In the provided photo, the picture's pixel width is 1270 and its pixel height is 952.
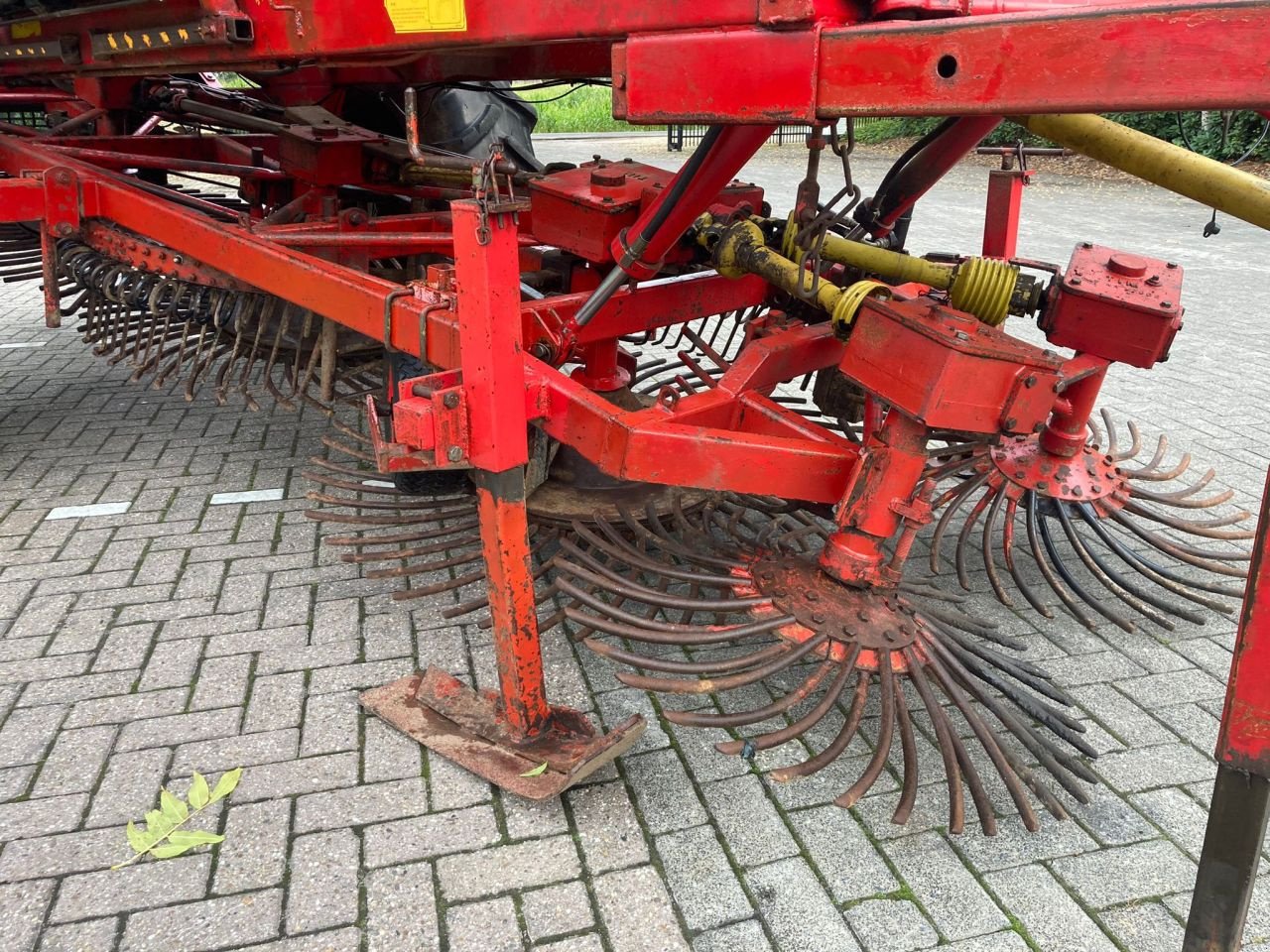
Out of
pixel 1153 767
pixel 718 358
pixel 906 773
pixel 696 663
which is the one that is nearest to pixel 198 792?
pixel 696 663

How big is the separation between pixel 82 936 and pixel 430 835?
0.61m

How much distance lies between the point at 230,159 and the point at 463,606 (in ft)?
8.54

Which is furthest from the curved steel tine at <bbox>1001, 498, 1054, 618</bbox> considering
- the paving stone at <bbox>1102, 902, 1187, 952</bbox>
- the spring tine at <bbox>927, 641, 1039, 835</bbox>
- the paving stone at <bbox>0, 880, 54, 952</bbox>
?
the paving stone at <bbox>0, 880, 54, 952</bbox>

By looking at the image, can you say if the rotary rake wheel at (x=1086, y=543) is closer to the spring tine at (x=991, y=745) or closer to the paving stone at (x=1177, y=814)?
the paving stone at (x=1177, y=814)

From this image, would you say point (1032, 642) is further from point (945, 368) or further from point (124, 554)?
point (124, 554)

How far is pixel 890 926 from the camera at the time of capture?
1770mm

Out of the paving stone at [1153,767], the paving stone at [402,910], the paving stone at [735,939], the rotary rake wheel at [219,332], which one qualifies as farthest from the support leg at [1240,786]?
the rotary rake wheel at [219,332]

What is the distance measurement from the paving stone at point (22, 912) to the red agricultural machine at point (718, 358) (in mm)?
726

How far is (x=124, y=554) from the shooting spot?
304 cm

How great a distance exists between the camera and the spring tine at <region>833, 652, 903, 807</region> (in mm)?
1882

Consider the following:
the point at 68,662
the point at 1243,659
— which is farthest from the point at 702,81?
the point at 68,662

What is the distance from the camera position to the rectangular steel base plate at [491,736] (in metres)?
2.02

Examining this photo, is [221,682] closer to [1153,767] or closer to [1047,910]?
[1047,910]

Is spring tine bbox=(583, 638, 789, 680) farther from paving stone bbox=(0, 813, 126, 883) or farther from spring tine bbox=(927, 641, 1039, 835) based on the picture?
paving stone bbox=(0, 813, 126, 883)
